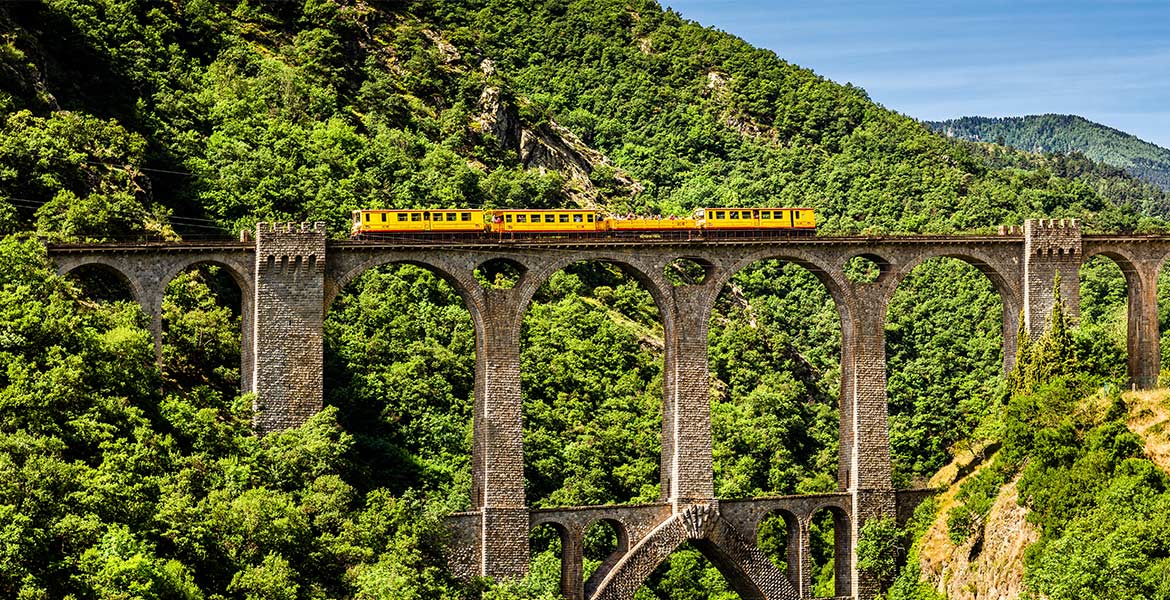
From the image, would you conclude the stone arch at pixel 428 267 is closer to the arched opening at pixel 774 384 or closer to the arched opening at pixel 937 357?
the arched opening at pixel 774 384

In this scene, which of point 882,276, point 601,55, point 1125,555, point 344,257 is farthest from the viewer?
point 601,55

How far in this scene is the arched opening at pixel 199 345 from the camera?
8062 centimetres

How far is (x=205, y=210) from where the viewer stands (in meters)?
101

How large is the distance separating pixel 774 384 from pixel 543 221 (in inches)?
1311

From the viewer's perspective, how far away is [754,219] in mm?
85875

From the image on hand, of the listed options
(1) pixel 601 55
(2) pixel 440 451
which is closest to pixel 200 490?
(2) pixel 440 451

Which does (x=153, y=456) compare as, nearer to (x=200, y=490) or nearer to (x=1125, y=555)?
(x=200, y=490)

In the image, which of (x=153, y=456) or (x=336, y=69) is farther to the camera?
(x=336, y=69)

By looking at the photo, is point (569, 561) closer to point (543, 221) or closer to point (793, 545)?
point (793, 545)

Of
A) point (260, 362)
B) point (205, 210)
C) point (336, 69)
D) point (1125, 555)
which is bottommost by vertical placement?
point (1125, 555)

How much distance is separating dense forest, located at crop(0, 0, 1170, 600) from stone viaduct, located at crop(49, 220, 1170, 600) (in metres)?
1.84

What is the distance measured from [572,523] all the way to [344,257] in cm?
1421

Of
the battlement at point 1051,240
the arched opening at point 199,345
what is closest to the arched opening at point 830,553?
the battlement at point 1051,240

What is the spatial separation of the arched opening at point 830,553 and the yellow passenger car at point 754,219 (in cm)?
1246
